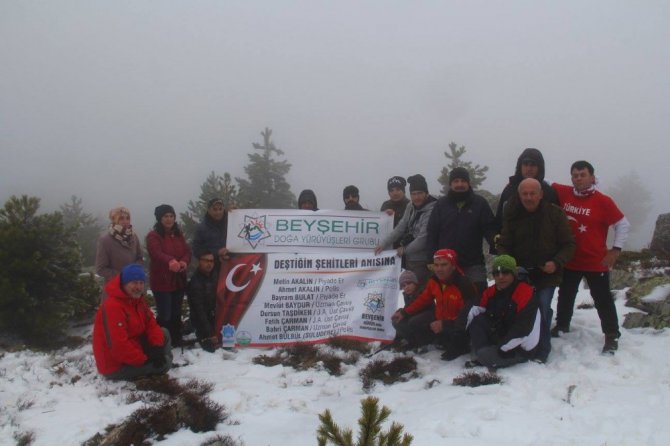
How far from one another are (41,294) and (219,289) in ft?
15.4

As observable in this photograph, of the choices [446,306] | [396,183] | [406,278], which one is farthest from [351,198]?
[446,306]

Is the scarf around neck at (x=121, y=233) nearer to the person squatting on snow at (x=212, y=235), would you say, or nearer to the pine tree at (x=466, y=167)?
the person squatting on snow at (x=212, y=235)

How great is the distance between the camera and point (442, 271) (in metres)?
6.82

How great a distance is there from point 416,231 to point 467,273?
1169 millimetres

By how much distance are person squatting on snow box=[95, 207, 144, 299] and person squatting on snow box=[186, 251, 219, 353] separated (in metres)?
1.19

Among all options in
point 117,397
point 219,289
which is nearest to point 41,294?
point 219,289

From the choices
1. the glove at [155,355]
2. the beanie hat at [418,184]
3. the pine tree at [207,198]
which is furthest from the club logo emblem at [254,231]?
the pine tree at [207,198]

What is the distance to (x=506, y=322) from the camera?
6.17 meters

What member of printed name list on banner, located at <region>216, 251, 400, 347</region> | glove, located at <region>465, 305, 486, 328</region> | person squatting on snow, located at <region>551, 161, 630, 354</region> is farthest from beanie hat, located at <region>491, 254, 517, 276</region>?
printed name list on banner, located at <region>216, 251, 400, 347</region>

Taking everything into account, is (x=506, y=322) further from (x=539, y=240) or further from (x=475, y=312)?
(x=539, y=240)

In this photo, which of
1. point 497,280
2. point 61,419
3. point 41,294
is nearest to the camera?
point 61,419

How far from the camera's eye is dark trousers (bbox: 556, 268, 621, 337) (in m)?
6.33

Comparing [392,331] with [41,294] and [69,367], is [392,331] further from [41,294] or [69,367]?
[41,294]

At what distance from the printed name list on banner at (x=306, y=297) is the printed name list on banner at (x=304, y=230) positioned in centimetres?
19
